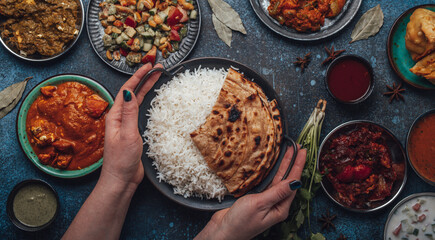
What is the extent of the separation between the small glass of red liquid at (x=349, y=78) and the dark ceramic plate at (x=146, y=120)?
22.3 inches

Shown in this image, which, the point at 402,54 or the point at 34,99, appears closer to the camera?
the point at 34,99

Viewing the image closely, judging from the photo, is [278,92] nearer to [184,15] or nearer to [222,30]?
[222,30]

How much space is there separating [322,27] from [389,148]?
1.23m

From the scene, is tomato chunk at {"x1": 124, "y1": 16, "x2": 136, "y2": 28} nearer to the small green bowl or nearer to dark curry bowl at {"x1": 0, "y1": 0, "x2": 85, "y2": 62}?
dark curry bowl at {"x1": 0, "y1": 0, "x2": 85, "y2": 62}

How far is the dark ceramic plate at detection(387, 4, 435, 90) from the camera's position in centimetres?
270

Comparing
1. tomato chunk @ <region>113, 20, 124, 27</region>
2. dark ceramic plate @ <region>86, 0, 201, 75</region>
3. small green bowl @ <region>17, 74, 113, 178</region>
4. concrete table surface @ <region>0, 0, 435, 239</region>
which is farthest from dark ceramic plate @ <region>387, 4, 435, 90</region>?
small green bowl @ <region>17, 74, 113, 178</region>

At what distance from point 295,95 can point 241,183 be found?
3.37 ft

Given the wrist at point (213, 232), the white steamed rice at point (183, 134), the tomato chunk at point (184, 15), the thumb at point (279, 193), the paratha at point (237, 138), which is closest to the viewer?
the thumb at point (279, 193)

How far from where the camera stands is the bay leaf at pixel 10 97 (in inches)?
109

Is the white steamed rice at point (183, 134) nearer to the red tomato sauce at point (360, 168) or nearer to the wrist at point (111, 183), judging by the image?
the wrist at point (111, 183)

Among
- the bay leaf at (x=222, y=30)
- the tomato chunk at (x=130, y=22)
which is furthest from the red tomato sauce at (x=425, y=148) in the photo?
the tomato chunk at (x=130, y=22)

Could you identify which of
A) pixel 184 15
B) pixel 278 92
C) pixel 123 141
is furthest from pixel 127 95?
pixel 278 92

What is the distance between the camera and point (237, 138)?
227 centimetres

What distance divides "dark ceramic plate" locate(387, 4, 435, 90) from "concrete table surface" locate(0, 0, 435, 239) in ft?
0.28
